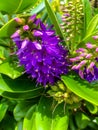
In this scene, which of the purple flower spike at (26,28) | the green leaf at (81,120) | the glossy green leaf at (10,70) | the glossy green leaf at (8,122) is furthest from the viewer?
the glossy green leaf at (8,122)

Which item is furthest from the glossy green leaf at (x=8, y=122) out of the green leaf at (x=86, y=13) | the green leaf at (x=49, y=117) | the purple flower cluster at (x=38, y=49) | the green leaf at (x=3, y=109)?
the green leaf at (x=86, y=13)

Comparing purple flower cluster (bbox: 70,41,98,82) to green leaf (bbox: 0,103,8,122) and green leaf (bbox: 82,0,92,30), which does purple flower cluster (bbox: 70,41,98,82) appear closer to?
green leaf (bbox: 82,0,92,30)

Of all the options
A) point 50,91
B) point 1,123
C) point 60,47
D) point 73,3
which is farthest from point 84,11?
point 1,123

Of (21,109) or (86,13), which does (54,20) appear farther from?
(21,109)

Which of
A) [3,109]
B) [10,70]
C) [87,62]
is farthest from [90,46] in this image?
[3,109]

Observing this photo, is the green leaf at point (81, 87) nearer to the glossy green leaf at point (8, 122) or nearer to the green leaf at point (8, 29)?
Answer: the green leaf at point (8, 29)

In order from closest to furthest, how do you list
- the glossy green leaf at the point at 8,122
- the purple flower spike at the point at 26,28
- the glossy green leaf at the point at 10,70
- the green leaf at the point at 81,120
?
the purple flower spike at the point at 26,28 < the glossy green leaf at the point at 10,70 < the green leaf at the point at 81,120 < the glossy green leaf at the point at 8,122

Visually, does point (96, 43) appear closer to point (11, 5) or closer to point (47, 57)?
point (47, 57)
